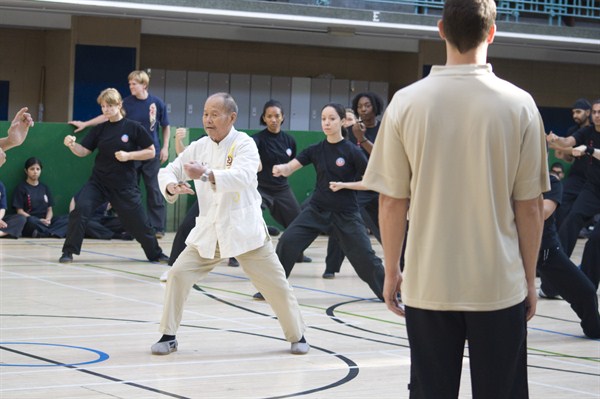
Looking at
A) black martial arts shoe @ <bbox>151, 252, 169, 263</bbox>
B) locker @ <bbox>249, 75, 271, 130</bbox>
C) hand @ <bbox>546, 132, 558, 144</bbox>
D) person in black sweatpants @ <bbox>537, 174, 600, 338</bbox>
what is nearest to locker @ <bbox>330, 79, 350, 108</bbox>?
locker @ <bbox>249, 75, 271, 130</bbox>

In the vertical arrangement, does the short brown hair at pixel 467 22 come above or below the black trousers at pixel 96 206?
above

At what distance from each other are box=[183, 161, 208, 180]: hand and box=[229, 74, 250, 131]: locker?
A: 17666 millimetres

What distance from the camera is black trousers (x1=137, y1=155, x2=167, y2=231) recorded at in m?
15.3

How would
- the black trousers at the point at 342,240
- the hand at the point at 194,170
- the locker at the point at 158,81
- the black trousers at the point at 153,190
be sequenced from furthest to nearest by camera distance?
the locker at the point at 158,81 < the black trousers at the point at 153,190 < the black trousers at the point at 342,240 < the hand at the point at 194,170

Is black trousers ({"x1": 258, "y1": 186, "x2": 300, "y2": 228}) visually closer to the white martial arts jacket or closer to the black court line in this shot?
the white martial arts jacket

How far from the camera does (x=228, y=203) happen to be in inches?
301

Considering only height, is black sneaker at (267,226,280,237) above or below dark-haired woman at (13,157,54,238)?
below

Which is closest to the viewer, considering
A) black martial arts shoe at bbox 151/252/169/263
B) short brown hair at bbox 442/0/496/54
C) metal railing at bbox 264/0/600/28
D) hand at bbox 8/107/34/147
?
short brown hair at bbox 442/0/496/54

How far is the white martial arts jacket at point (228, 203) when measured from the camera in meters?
7.55

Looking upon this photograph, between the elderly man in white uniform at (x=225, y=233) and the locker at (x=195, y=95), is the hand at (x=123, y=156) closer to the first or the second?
the elderly man in white uniform at (x=225, y=233)

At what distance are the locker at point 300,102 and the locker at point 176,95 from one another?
272 centimetres

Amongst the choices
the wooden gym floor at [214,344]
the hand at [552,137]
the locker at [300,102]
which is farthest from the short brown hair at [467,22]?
the locker at [300,102]

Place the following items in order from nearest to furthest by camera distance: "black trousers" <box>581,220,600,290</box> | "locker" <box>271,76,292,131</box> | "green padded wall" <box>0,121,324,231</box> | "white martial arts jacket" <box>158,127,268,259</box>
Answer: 1. "white martial arts jacket" <box>158,127,268,259</box>
2. "black trousers" <box>581,220,600,290</box>
3. "green padded wall" <box>0,121,324,231</box>
4. "locker" <box>271,76,292,131</box>

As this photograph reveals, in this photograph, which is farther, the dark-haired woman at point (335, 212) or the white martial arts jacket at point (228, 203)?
the dark-haired woman at point (335, 212)
